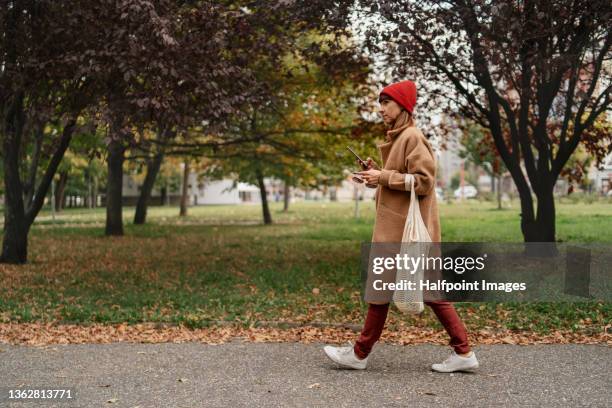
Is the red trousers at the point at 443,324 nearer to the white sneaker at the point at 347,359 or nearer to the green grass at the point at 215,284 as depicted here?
the white sneaker at the point at 347,359

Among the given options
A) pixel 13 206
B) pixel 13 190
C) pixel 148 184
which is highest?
pixel 148 184

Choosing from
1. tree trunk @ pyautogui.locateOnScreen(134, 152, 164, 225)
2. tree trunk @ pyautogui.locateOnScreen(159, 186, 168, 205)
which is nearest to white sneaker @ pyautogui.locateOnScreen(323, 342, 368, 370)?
tree trunk @ pyautogui.locateOnScreen(134, 152, 164, 225)

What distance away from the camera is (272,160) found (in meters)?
22.3

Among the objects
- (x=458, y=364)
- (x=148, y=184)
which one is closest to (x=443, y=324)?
(x=458, y=364)

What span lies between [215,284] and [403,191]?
19.9 feet

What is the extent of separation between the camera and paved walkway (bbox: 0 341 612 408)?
4.39 metres

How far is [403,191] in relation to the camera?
194 inches

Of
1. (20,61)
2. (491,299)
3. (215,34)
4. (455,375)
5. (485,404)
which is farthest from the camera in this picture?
(20,61)

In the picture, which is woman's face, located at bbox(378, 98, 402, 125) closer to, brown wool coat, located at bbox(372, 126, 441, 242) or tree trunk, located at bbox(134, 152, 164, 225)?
brown wool coat, located at bbox(372, 126, 441, 242)

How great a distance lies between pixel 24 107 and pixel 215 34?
4772 mm

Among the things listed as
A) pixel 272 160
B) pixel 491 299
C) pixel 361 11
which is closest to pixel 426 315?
pixel 491 299

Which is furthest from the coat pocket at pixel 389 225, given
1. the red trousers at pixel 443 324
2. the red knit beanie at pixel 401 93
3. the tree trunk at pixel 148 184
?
the tree trunk at pixel 148 184

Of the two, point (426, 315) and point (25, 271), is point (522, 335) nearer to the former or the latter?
point (426, 315)

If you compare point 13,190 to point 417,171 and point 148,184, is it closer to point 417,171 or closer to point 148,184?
point 417,171
